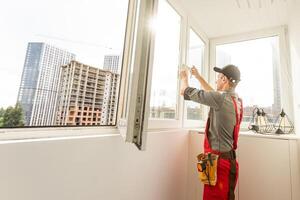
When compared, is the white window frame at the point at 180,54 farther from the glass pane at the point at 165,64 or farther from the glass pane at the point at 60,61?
the glass pane at the point at 60,61

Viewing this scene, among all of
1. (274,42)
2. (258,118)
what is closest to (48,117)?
(258,118)

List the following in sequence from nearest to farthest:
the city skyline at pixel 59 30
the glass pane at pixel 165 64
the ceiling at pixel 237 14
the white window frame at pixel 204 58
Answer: the city skyline at pixel 59 30 → the glass pane at pixel 165 64 → the ceiling at pixel 237 14 → the white window frame at pixel 204 58

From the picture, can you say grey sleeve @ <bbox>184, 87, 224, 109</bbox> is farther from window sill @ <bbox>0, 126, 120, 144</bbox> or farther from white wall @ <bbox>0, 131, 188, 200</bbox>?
window sill @ <bbox>0, 126, 120, 144</bbox>

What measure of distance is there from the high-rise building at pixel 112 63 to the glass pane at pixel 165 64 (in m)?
0.39

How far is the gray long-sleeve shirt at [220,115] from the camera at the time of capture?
1367mm

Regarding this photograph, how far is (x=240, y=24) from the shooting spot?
2.40 metres

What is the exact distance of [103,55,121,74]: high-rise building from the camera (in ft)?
4.08

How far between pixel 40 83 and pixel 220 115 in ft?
3.99

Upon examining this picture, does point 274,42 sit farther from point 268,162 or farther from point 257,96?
point 268,162

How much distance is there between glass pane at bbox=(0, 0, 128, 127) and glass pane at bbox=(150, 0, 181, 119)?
1.47 feet

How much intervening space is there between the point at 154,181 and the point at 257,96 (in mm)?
1857

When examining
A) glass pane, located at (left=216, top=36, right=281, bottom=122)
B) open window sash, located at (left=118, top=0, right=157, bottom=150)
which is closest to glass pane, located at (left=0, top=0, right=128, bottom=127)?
open window sash, located at (left=118, top=0, right=157, bottom=150)

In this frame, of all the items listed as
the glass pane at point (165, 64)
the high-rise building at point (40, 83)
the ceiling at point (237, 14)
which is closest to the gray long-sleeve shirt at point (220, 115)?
the glass pane at point (165, 64)

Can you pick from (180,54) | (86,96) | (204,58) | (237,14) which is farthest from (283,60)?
(86,96)
